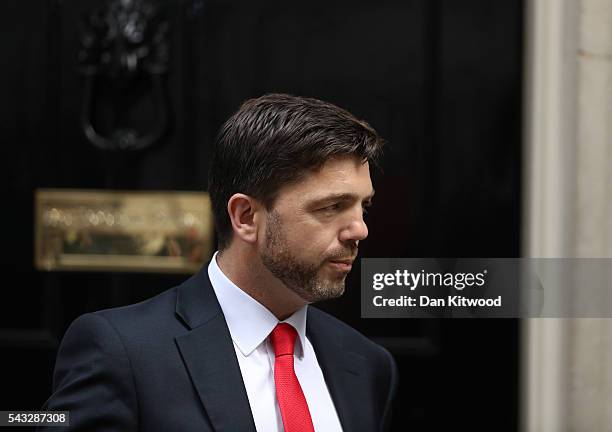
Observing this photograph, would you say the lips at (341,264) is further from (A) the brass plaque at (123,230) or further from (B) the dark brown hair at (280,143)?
(A) the brass plaque at (123,230)

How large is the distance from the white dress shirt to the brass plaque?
87 centimetres

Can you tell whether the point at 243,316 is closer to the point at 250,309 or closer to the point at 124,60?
the point at 250,309

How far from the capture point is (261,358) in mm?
1552

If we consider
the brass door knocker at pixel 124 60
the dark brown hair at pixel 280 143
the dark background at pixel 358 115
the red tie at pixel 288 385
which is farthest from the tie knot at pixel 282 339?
the brass door knocker at pixel 124 60

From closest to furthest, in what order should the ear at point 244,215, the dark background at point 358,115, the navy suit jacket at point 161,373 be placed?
1. the navy suit jacket at point 161,373
2. the ear at point 244,215
3. the dark background at point 358,115

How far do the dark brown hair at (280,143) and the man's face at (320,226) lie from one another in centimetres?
2

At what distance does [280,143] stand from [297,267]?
20 cm

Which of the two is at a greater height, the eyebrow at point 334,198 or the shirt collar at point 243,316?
the eyebrow at point 334,198

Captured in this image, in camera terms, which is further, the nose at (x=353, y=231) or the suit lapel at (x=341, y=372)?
the suit lapel at (x=341, y=372)

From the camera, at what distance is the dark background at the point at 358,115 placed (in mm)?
2426

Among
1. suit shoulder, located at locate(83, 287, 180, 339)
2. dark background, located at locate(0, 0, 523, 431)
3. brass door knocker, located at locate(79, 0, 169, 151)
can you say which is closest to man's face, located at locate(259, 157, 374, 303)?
suit shoulder, located at locate(83, 287, 180, 339)

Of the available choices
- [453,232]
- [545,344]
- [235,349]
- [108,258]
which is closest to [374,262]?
[453,232]

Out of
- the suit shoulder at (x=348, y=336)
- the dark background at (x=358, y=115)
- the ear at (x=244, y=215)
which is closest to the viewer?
the ear at (x=244, y=215)

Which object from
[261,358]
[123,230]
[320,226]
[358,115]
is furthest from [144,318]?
[358,115]
